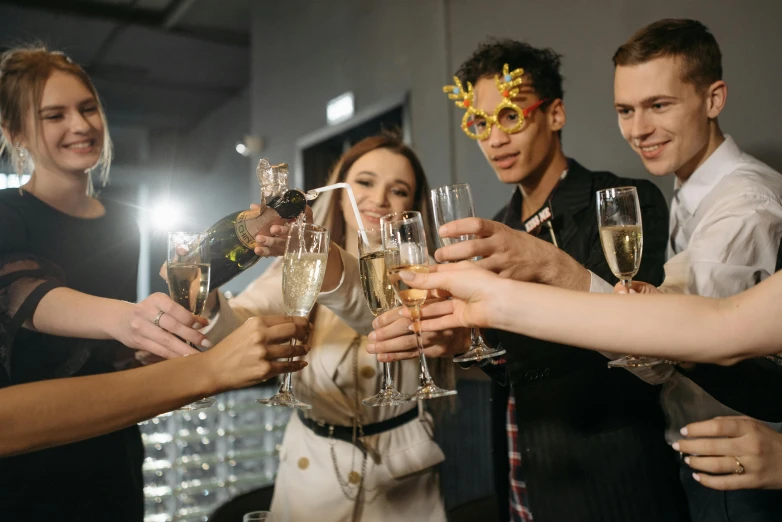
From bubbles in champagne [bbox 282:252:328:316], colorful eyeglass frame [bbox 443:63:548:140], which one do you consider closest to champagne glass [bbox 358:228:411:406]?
bubbles in champagne [bbox 282:252:328:316]

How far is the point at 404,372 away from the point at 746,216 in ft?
2.95

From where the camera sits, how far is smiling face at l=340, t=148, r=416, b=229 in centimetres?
184

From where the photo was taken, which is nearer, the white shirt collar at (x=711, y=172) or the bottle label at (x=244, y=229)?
the bottle label at (x=244, y=229)

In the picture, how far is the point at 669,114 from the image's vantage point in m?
1.50

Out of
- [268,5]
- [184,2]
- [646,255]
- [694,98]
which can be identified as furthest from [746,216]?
[184,2]

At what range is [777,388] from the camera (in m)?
1.16

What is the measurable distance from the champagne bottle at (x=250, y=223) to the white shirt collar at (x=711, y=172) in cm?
97

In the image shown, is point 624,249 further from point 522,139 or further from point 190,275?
point 190,275

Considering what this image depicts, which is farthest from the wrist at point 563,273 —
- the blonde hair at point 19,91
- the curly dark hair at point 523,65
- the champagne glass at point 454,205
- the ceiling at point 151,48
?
the ceiling at point 151,48

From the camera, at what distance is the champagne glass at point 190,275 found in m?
1.14

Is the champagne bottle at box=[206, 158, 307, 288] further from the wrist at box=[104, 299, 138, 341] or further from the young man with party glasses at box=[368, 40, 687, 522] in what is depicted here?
the young man with party glasses at box=[368, 40, 687, 522]

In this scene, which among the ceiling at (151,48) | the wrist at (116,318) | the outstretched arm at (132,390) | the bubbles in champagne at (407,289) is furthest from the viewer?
the ceiling at (151,48)

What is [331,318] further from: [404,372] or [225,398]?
[225,398]

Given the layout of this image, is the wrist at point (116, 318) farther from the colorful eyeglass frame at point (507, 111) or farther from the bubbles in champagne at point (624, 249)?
the colorful eyeglass frame at point (507, 111)
